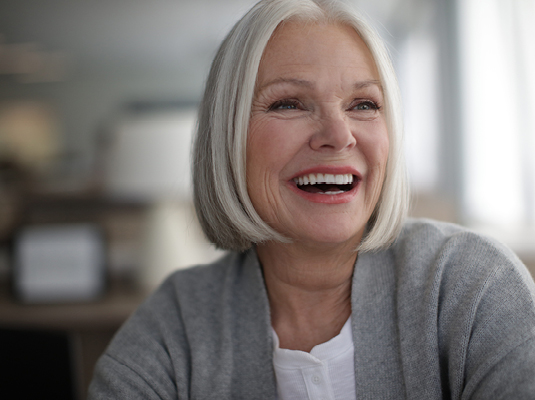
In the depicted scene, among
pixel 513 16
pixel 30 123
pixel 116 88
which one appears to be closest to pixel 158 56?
pixel 116 88

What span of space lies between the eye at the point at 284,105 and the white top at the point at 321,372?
473 mm

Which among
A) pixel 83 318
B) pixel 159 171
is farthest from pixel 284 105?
pixel 83 318

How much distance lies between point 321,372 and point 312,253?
242mm

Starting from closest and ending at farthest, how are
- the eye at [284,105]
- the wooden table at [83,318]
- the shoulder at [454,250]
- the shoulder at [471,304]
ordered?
1. the shoulder at [471,304]
2. the shoulder at [454,250]
3. the eye at [284,105]
4. the wooden table at [83,318]

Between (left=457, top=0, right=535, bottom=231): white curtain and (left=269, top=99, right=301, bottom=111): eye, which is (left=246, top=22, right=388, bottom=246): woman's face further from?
(left=457, top=0, right=535, bottom=231): white curtain

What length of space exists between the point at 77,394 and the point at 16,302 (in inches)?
30.1

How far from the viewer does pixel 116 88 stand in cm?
1064

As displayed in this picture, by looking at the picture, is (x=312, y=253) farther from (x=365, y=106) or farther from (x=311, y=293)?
(x=365, y=106)

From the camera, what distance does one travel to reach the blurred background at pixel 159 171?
6.01 ft

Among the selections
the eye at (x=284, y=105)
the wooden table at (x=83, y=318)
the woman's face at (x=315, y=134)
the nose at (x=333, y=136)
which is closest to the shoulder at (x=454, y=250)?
the woman's face at (x=315, y=134)

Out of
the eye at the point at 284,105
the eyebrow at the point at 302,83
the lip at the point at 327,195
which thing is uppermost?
the eyebrow at the point at 302,83

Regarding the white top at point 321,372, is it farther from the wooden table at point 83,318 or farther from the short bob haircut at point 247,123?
the wooden table at point 83,318

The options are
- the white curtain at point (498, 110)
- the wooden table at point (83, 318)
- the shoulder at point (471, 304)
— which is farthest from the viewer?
the white curtain at point (498, 110)

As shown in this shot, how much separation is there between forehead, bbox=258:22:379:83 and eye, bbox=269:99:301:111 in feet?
0.18
